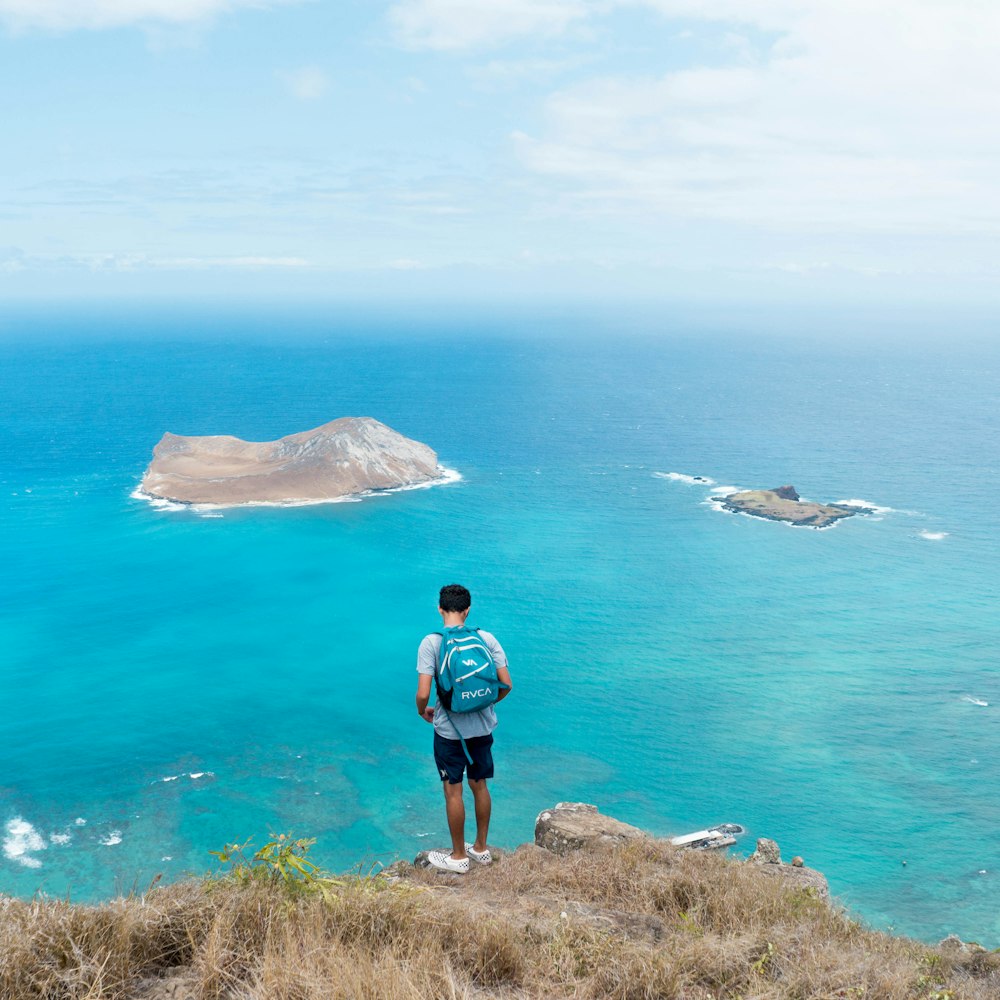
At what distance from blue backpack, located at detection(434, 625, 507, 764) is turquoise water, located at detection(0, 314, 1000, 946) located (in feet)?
11.9

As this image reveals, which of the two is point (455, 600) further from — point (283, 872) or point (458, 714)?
point (283, 872)

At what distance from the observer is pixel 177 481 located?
71125 mm

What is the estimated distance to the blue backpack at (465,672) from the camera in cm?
736

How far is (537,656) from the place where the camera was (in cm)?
4209

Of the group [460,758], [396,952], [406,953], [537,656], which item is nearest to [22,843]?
[537,656]

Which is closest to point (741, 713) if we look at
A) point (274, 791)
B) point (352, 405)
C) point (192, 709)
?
point (274, 791)

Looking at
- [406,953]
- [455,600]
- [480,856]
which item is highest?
[455,600]

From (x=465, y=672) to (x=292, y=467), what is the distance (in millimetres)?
67915

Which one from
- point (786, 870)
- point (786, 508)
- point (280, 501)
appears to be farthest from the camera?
point (280, 501)

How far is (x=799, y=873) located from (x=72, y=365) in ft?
553

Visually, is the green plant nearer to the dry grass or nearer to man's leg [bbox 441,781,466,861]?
the dry grass

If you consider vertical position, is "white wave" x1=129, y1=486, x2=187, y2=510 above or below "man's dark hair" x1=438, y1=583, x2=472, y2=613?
below

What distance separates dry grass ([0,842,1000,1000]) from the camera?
4375mm

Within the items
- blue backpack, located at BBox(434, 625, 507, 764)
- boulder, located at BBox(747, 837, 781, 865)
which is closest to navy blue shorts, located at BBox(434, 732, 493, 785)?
blue backpack, located at BBox(434, 625, 507, 764)
